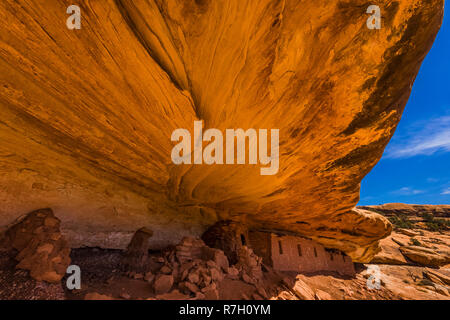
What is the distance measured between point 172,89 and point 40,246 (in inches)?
117

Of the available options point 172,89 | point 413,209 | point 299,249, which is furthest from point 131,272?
point 413,209

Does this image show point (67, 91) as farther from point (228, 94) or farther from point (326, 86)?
point (326, 86)

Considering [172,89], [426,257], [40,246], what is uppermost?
[172,89]

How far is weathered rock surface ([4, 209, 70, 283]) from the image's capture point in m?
2.36

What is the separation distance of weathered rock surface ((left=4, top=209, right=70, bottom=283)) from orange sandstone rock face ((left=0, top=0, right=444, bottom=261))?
27cm

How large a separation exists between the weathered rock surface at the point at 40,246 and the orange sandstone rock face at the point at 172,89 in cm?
27

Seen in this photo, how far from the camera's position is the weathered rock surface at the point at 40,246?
2.36 metres

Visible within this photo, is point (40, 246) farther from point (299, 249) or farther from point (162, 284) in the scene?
point (299, 249)

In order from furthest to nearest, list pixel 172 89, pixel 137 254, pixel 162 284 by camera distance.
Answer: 1. pixel 137 254
2. pixel 162 284
3. pixel 172 89

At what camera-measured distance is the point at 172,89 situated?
2.43m

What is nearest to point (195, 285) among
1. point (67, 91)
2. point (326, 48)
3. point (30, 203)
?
point (30, 203)

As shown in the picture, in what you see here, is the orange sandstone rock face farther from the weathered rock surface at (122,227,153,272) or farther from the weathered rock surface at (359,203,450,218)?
the weathered rock surface at (359,203,450,218)

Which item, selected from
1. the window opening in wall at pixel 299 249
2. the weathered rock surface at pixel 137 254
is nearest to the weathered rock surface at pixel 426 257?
the window opening in wall at pixel 299 249
